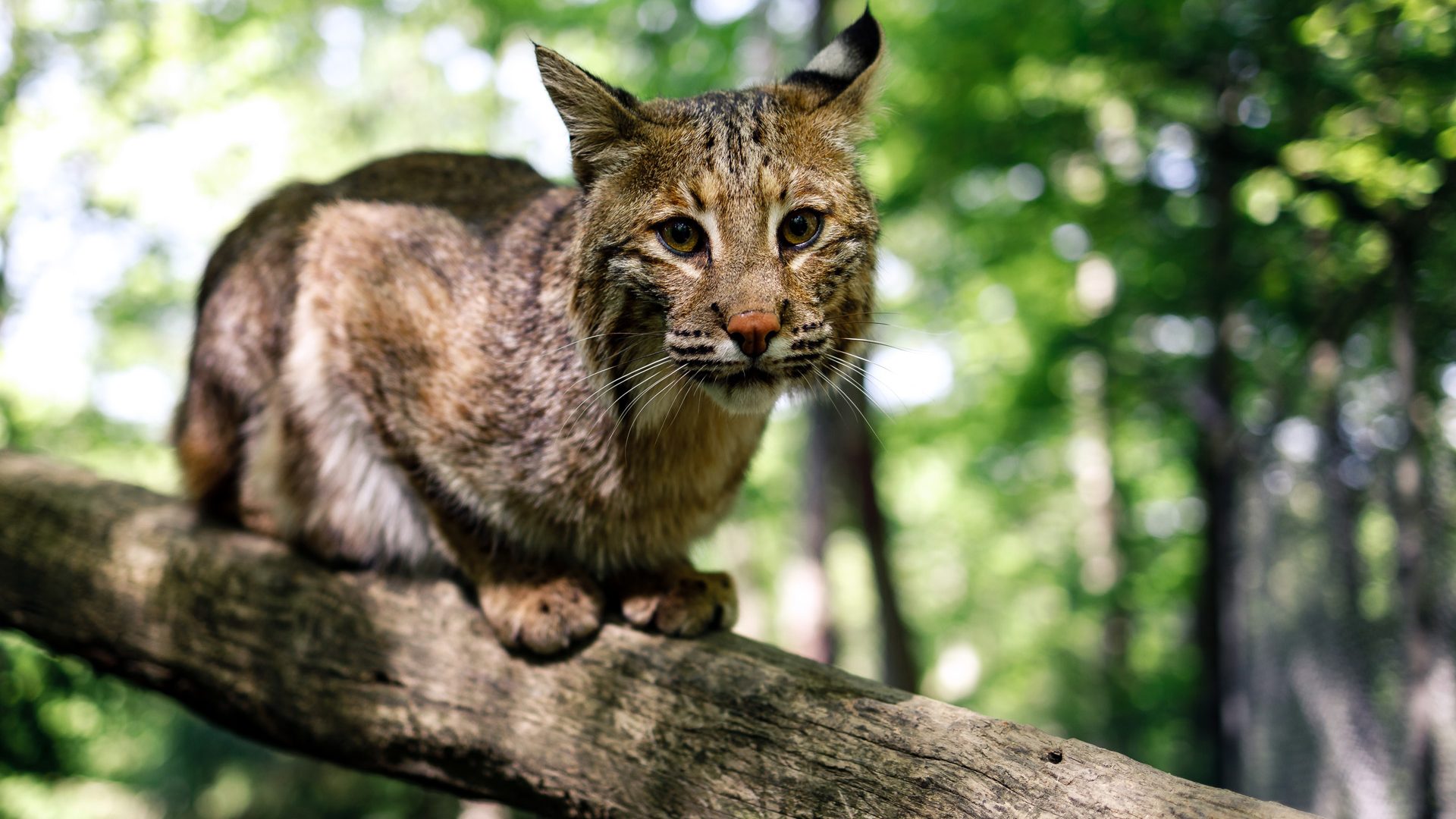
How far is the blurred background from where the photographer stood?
4680mm

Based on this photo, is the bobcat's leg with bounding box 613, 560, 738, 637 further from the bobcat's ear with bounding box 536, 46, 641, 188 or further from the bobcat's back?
the bobcat's back

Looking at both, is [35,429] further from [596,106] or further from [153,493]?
[596,106]

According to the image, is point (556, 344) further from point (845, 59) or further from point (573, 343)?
point (845, 59)

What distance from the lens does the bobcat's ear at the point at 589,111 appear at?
2.90 meters

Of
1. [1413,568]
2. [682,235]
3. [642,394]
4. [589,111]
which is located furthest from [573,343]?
[1413,568]

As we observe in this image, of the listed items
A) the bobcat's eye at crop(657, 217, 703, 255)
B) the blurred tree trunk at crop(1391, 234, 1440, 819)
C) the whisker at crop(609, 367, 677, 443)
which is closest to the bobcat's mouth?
the whisker at crop(609, 367, 677, 443)

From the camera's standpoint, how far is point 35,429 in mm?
8992

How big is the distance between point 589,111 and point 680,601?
168cm

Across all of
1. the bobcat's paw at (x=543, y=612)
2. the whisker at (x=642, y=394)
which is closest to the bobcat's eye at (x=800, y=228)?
the whisker at (x=642, y=394)

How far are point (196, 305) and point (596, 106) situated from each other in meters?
2.56

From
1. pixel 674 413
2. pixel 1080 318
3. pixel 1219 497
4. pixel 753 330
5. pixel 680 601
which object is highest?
pixel 1080 318

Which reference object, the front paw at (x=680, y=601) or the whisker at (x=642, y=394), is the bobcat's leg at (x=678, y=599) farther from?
the whisker at (x=642, y=394)

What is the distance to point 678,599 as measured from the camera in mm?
3232

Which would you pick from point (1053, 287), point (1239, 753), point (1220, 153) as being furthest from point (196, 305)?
point (1053, 287)
